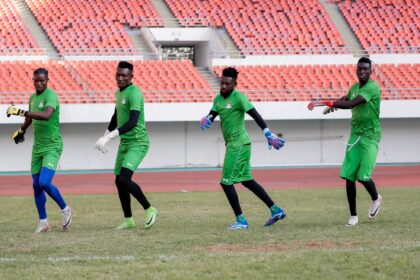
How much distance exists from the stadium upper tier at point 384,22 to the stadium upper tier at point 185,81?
228 centimetres

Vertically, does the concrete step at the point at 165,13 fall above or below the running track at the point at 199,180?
above

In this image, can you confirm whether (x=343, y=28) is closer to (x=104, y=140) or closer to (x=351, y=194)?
(x=351, y=194)

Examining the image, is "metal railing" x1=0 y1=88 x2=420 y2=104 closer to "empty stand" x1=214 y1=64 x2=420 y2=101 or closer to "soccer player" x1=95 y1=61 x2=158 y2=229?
"empty stand" x1=214 y1=64 x2=420 y2=101

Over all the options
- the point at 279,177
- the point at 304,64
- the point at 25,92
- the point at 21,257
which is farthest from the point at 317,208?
the point at 304,64

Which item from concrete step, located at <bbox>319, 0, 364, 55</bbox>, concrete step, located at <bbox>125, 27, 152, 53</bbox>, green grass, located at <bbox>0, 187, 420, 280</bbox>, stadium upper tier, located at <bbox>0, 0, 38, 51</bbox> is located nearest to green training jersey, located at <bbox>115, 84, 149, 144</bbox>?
green grass, located at <bbox>0, 187, 420, 280</bbox>

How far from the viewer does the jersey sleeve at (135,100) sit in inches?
441

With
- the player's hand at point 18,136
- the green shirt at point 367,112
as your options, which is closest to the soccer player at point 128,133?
the player's hand at point 18,136

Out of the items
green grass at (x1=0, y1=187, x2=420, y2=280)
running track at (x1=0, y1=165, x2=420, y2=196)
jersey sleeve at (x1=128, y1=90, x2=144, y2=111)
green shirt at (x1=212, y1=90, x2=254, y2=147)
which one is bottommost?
running track at (x1=0, y1=165, x2=420, y2=196)

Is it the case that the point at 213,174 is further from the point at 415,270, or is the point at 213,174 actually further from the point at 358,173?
the point at 415,270

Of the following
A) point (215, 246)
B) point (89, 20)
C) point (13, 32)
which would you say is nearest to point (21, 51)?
point (13, 32)

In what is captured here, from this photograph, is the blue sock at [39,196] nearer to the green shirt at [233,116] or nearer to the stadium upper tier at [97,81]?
the green shirt at [233,116]

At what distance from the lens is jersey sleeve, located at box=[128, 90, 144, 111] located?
1120cm

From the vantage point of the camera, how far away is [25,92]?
2975 cm

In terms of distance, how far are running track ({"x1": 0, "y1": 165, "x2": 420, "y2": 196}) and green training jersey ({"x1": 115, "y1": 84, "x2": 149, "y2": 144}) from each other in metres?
9.75
